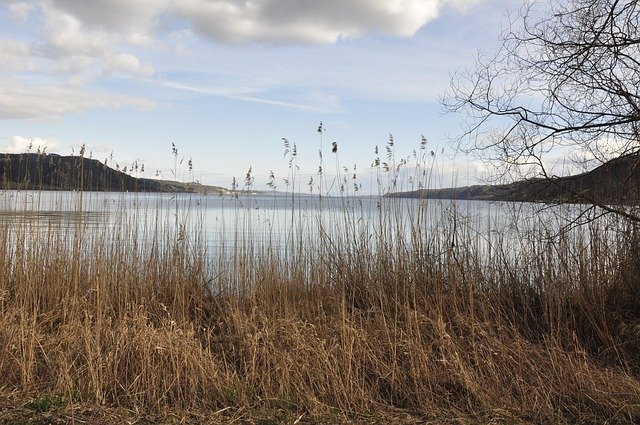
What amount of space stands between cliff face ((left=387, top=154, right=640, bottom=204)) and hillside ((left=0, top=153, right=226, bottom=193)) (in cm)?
369

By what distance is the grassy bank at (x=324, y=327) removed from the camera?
392cm

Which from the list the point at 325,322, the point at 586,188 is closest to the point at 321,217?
the point at 325,322

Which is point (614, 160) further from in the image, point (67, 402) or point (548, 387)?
point (67, 402)

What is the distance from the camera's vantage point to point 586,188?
6055 mm

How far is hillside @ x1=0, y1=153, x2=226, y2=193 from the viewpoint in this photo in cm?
728

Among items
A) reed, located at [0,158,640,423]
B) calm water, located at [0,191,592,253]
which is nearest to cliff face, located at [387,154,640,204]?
calm water, located at [0,191,592,253]

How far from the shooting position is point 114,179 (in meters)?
7.81

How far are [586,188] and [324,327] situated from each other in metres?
3.37

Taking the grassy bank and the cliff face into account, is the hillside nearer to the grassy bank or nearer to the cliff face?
the grassy bank

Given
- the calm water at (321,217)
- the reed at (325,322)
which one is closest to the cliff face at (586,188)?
the calm water at (321,217)

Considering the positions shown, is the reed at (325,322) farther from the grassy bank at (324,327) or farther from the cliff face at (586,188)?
the cliff face at (586,188)

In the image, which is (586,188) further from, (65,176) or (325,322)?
(65,176)

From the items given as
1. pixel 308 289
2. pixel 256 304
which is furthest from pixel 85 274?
pixel 308 289

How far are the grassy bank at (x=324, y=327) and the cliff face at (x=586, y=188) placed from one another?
407mm
